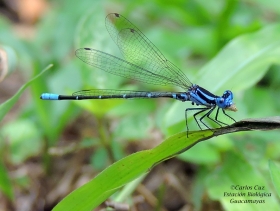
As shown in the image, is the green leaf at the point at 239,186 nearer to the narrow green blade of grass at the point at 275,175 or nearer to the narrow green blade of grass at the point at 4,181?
the narrow green blade of grass at the point at 275,175

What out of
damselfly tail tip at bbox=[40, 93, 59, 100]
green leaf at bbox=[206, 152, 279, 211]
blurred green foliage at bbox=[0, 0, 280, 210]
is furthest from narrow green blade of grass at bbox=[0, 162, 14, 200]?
green leaf at bbox=[206, 152, 279, 211]

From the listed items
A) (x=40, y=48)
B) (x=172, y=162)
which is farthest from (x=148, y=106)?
(x=40, y=48)

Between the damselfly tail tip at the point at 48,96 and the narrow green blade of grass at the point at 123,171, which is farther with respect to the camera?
the damselfly tail tip at the point at 48,96

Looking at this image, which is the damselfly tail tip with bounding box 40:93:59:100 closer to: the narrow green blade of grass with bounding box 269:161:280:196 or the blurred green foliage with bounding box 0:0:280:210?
the blurred green foliage with bounding box 0:0:280:210

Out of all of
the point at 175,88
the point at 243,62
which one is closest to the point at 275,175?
the point at 243,62

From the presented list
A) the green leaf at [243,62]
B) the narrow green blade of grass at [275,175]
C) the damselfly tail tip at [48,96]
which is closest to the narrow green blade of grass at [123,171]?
the narrow green blade of grass at [275,175]

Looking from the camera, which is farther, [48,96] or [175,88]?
[175,88]

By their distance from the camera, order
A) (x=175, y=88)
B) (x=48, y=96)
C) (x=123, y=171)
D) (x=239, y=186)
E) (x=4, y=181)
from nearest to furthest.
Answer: (x=123, y=171), (x=239, y=186), (x=4, y=181), (x=48, y=96), (x=175, y=88)

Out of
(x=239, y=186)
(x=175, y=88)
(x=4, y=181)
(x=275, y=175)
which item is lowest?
(x=275, y=175)

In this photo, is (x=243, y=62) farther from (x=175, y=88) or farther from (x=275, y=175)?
(x=275, y=175)
